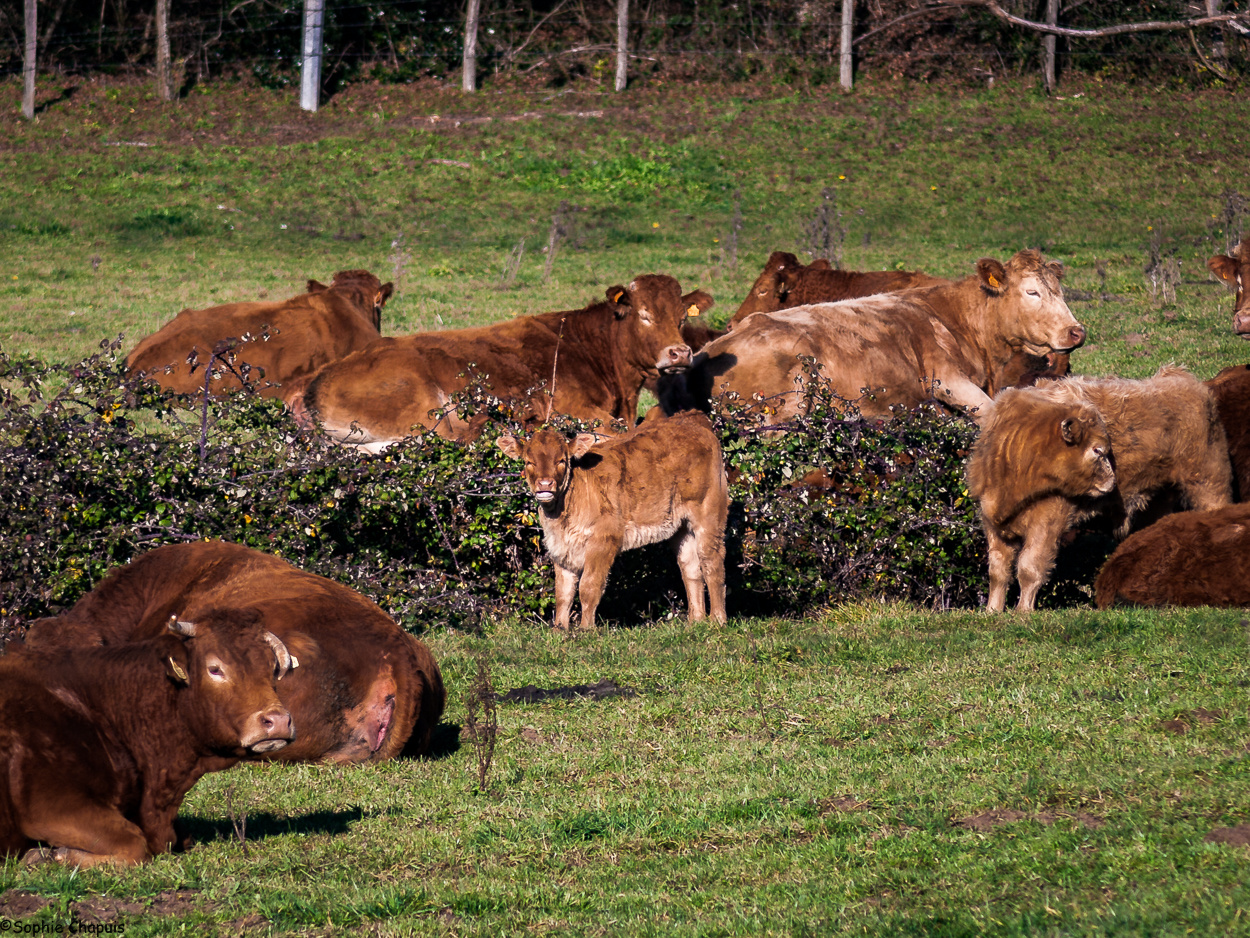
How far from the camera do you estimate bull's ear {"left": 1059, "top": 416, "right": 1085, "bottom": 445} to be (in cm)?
1014

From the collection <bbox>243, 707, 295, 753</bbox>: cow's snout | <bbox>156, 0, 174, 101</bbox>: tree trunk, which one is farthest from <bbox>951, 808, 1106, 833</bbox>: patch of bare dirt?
<bbox>156, 0, 174, 101</bbox>: tree trunk

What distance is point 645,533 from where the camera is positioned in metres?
10.4

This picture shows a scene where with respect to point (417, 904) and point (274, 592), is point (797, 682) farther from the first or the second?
point (417, 904)

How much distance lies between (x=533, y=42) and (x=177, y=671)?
41311 millimetres

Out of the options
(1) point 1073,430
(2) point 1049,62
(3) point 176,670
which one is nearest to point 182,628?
(3) point 176,670

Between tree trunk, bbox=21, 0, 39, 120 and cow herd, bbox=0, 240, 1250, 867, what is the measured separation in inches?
1002

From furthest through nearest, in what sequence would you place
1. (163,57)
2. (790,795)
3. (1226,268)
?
(163,57) → (1226,268) → (790,795)

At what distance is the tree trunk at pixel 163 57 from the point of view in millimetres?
41062

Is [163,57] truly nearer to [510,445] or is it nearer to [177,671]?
→ [510,445]

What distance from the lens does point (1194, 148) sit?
3581 centimetres

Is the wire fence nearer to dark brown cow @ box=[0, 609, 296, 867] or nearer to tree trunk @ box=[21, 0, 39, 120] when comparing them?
tree trunk @ box=[21, 0, 39, 120]

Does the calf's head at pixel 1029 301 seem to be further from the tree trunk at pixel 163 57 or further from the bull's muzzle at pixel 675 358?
the tree trunk at pixel 163 57

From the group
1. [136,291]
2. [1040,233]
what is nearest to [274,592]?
[136,291]

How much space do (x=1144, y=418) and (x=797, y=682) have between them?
4114 mm
